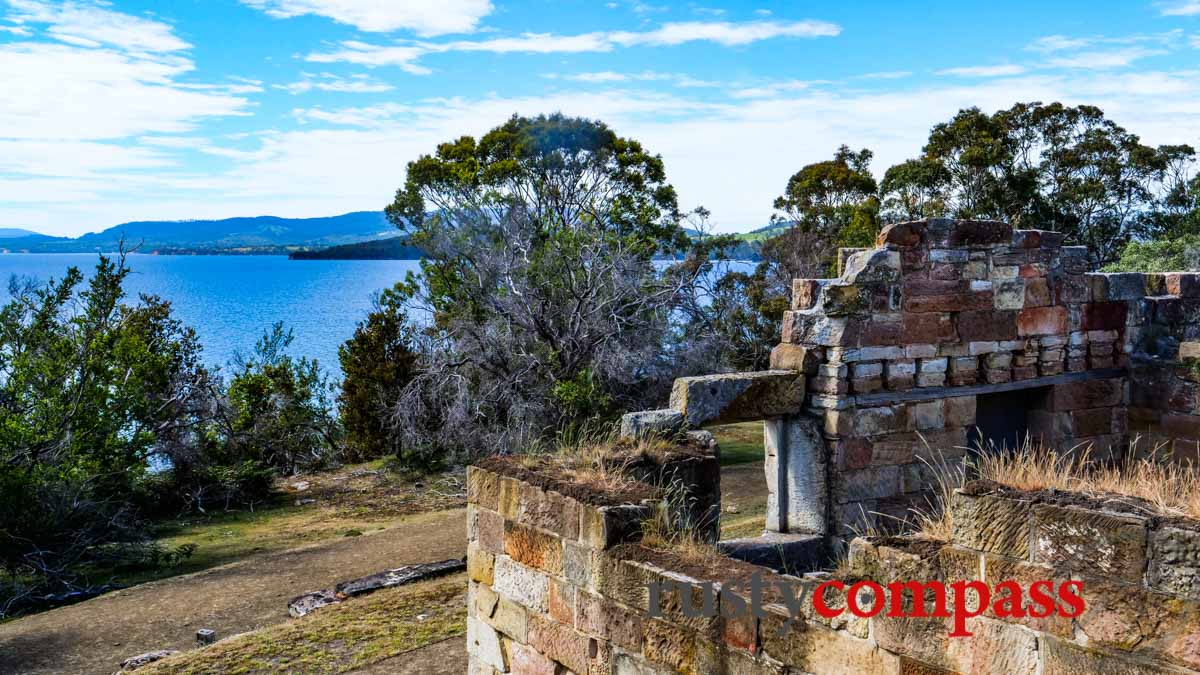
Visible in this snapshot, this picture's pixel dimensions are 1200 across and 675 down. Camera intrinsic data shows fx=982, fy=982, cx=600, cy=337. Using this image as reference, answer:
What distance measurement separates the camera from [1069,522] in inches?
150

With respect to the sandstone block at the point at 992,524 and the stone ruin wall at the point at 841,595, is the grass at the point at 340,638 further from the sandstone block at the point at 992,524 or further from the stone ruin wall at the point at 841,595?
the sandstone block at the point at 992,524

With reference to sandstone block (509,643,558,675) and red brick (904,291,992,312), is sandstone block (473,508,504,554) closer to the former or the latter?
sandstone block (509,643,558,675)

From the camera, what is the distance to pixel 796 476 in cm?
987

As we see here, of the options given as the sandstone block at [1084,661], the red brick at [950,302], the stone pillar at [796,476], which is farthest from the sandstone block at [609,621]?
the red brick at [950,302]

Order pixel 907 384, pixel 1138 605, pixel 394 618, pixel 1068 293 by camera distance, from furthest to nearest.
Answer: pixel 1068 293 < pixel 907 384 < pixel 394 618 < pixel 1138 605

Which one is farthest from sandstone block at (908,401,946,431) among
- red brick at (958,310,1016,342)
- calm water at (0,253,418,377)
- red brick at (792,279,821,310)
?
calm water at (0,253,418,377)

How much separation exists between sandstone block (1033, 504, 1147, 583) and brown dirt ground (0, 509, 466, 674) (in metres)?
8.02

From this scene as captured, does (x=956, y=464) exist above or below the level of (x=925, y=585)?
below

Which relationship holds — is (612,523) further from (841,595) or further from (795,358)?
(795,358)

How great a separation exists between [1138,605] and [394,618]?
6918mm

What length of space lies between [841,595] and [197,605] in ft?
27.6

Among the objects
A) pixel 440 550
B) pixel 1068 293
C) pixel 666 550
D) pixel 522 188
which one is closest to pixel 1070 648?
pixel 666 550

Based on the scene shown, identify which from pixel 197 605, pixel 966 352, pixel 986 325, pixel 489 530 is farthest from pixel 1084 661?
pixel 197 605

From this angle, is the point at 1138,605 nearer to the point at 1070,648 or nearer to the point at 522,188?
the point at 1070,648
